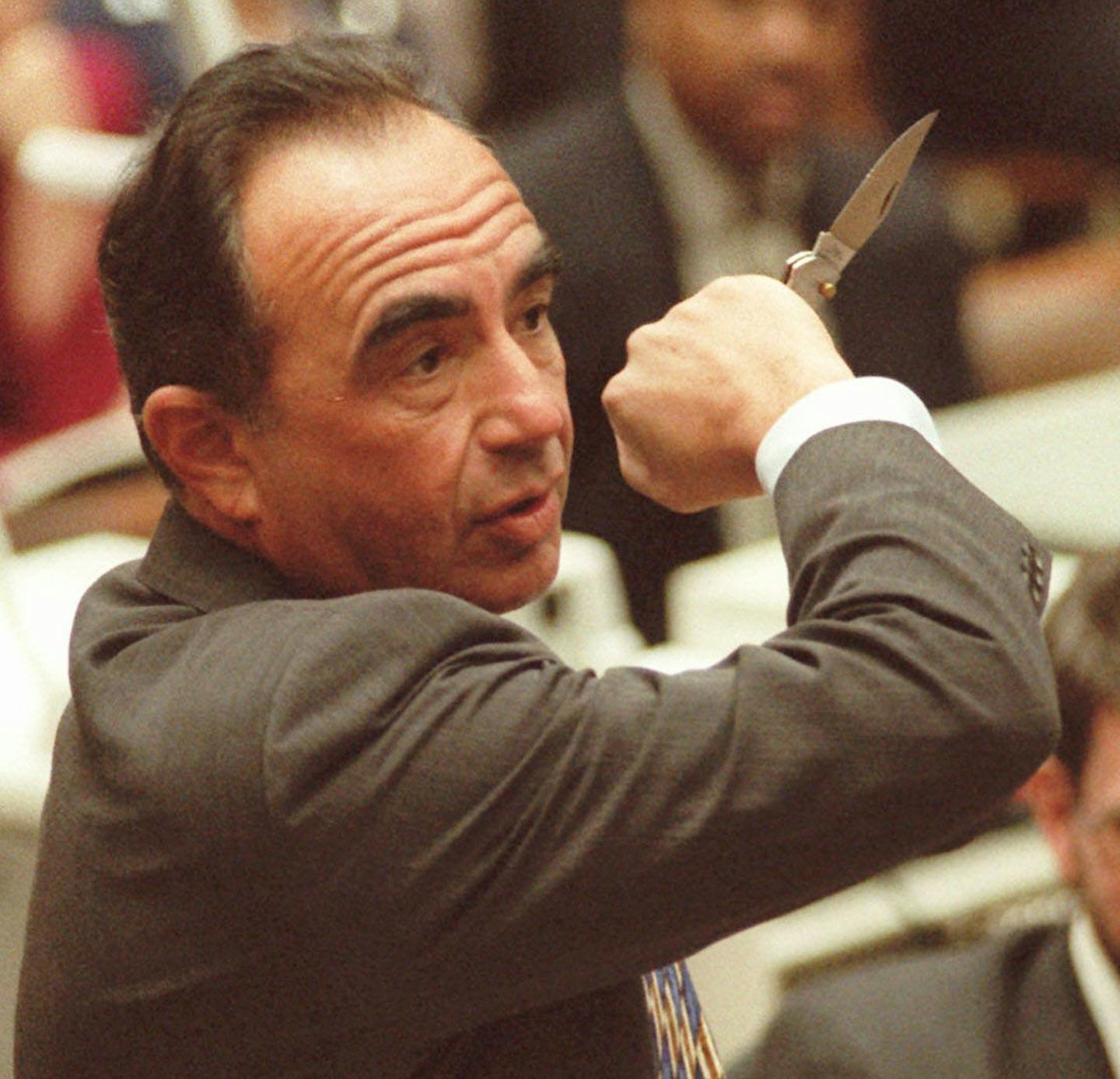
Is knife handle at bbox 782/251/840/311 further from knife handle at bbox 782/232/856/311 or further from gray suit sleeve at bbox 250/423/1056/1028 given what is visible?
gray suit sleeve at bbox 250/423/1056/1028

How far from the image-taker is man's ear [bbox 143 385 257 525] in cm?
112

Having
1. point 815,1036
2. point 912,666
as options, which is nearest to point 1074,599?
point 815,1036

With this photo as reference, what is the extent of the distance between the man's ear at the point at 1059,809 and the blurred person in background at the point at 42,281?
1.44 metres

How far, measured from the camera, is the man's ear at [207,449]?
1124 millimetres

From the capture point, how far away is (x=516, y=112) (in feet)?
12.6

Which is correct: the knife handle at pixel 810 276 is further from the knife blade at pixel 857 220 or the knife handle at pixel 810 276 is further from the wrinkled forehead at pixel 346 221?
the wrinkled forehead at pixel 346 221

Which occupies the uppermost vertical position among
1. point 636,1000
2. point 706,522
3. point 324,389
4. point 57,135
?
point 324,389

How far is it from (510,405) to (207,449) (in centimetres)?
18

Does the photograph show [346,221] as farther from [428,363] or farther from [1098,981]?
[1098,981]

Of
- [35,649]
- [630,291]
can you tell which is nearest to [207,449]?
[35,649]

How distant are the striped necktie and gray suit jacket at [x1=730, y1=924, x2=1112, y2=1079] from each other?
575mm

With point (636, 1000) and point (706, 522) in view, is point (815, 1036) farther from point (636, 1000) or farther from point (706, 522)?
point (706, 522)

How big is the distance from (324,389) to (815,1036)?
3.30ft

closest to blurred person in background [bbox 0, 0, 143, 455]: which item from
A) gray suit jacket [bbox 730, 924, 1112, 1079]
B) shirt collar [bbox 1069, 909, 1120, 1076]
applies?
gray suit jacket [bbox 730, 924, 1112, 1079]
